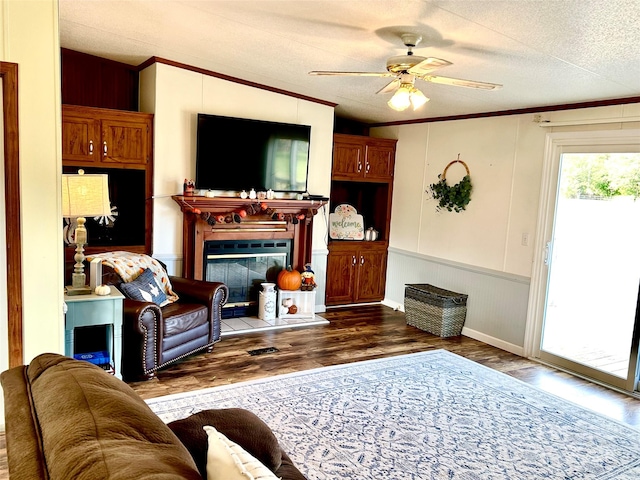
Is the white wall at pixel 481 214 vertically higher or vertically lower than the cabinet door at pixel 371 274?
higher

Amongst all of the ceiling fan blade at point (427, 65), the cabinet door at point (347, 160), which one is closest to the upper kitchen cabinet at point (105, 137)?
the cabinet door at point (347, 160)

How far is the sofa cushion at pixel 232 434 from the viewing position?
1.78 m

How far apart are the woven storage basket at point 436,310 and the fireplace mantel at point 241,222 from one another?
1.32 m

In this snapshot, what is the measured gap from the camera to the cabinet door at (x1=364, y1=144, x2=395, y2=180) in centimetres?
643

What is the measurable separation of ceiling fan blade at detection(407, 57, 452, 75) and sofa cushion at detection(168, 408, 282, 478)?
2.04m

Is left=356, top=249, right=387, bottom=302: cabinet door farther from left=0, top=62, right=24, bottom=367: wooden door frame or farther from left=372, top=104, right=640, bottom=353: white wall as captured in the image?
left=0, top=62, right=24, bottom=367: wooden door frame

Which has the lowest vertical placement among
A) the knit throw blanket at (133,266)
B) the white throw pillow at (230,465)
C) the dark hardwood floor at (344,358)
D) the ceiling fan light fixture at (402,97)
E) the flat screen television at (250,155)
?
the dark hardwood floor at (344,358)

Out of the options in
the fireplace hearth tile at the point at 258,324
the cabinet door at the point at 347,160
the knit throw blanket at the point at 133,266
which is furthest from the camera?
the cabinet door at the point at 347,160

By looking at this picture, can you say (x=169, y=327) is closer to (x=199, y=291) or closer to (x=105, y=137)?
(x=199, y=291)

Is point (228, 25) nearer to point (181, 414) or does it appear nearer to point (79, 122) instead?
point (79, 122)

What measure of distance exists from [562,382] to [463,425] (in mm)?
1414

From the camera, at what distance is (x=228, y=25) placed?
358cm

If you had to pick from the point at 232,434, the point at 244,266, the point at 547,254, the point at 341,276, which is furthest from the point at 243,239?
the point at 232,434

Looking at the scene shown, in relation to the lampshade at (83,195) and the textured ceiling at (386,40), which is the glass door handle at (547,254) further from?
the lampshade at (83,195)
